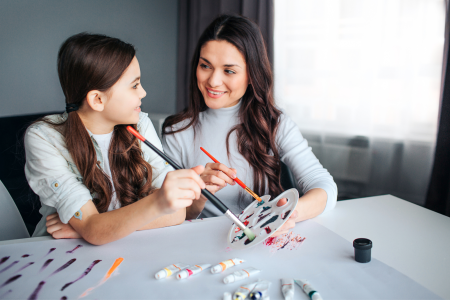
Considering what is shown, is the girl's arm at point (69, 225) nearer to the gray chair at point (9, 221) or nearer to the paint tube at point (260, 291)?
the gray chair at point (9, 221)

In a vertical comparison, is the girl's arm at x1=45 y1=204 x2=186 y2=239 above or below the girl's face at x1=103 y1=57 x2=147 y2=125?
below

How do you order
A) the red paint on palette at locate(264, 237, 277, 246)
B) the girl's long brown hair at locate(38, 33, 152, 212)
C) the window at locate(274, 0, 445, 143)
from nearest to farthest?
the red paint on palette at locate(264, 237, 277, 246) → the girl's long brown hair at locate(38, 33, 152, 212) → the window at locate(274, 0, 445, 143)

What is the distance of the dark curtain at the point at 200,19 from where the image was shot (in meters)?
2.37

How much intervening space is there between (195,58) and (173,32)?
6.27ft

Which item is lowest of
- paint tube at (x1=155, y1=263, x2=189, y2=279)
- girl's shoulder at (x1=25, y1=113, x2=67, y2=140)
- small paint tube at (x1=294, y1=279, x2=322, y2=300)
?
paint tube at (x1=155, y1=263, x2=189, y2=279)

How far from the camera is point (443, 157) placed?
1.70 meters

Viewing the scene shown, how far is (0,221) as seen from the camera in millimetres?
976

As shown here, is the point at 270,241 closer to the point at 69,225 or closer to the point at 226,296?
the point at 226,296

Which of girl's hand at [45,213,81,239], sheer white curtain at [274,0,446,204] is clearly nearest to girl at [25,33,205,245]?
girl's hand at [45,213,81,239]

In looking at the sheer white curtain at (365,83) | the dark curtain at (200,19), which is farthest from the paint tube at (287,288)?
the dark curtain at (200,19)

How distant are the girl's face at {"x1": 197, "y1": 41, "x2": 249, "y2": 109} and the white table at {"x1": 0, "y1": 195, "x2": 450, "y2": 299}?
1.83ft

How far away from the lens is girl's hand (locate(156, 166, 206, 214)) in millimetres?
704

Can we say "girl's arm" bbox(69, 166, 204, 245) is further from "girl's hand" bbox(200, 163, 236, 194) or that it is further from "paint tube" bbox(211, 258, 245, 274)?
"girl's hand" bbox(200, 163, 236, 194)

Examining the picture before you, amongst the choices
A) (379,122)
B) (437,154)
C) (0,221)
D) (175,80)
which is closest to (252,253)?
(0,221)
